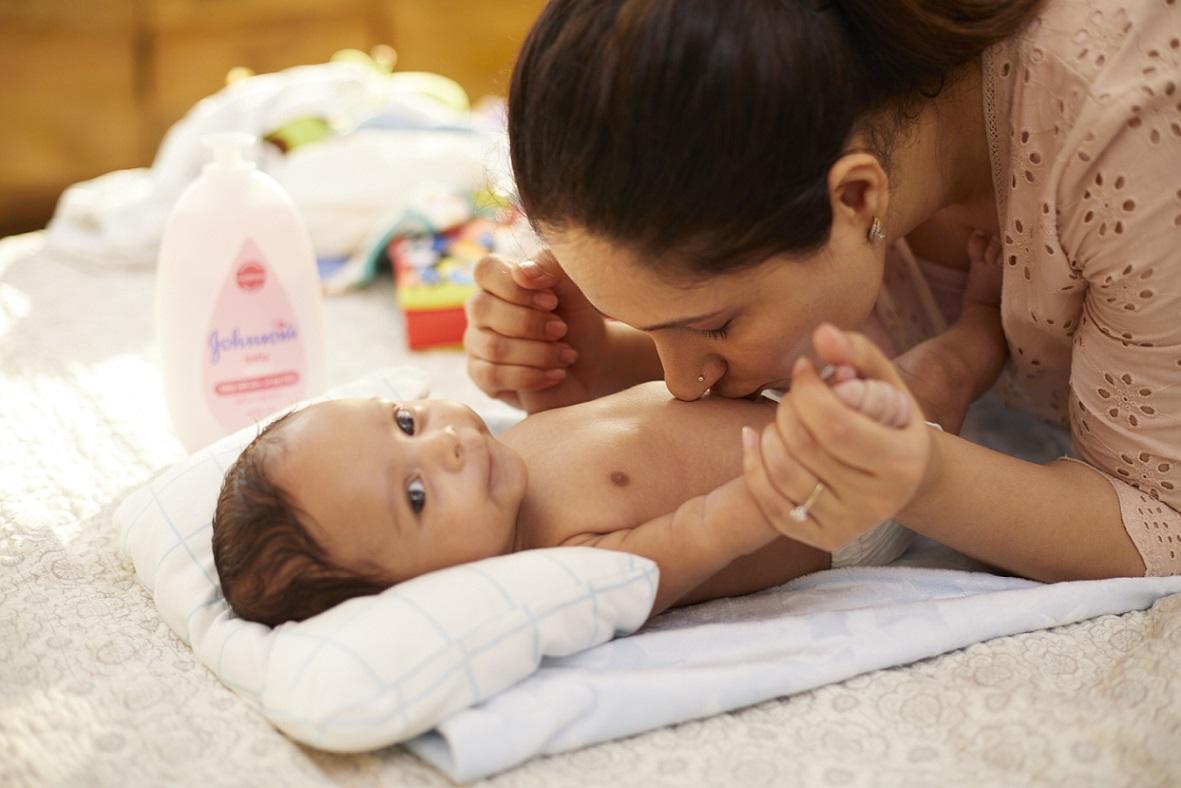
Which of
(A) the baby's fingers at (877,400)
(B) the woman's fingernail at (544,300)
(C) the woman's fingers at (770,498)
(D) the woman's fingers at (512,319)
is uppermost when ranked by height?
(A) the baby's fingers at (877,400)

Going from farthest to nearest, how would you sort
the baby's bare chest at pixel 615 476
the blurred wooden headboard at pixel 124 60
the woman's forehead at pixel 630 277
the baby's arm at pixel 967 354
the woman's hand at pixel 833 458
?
the blurred wooden headboard at pixel 124 60 → the baby's arm at pixel 967 354 → the baby's bare chest at pixel 615 476 → the woman's forehead at pixel 630 277 → the woman's hand at pixel 833 458

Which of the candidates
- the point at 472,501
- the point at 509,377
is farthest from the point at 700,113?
the point at 509,377

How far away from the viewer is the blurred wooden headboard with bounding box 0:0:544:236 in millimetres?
2824

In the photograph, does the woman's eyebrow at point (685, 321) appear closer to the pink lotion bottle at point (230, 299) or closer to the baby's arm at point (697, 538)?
the baby's arm at point (697, 538)

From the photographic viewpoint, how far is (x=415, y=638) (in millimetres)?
830

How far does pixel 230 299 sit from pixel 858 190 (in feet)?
2.37

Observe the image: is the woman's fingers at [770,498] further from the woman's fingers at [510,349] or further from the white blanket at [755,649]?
the woman's fingers at [510,349]

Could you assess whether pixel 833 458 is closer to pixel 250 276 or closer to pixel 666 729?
pixel 666 729

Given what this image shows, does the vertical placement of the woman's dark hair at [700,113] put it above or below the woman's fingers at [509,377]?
above

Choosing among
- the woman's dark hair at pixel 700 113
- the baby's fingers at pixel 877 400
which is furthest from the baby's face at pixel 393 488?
the baby's fingers at pixel 877 400

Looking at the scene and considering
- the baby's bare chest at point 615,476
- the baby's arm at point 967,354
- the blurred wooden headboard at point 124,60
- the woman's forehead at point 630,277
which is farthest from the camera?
the blurred wooden headboard at point 124,60

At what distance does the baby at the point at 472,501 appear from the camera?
0.91 m

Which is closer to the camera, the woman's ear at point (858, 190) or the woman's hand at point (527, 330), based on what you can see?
the woman's ear at point (858, 190)

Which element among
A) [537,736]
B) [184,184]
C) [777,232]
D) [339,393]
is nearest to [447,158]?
[184,184]
